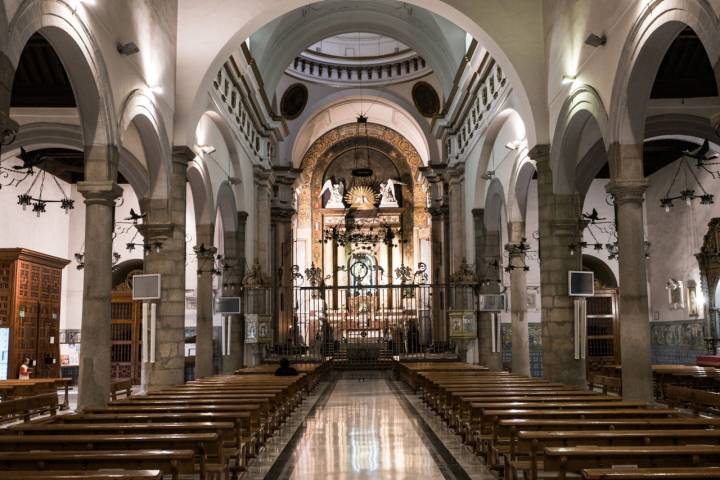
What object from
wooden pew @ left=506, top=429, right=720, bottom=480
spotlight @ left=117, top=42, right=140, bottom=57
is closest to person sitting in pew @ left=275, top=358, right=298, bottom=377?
spotlight @ left=117, top=42, right=140, bottom=57

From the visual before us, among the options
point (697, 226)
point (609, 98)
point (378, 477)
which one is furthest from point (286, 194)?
point (378, 477)

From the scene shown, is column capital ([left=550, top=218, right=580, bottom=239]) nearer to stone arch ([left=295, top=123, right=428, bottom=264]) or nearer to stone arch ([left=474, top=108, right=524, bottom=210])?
stone arch ([left=474, top=108, right=524, bottom=210])

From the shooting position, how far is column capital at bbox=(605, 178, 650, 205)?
10.6m

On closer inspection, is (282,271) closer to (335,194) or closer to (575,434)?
(335,194)

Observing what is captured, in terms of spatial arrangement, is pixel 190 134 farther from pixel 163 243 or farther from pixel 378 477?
pixel 378 477

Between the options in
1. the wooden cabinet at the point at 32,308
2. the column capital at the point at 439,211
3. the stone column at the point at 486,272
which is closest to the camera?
the wooden cabinet at the point at 32,308

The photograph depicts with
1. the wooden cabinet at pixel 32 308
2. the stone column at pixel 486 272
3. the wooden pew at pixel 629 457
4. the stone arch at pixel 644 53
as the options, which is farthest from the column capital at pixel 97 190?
the stone column at pixel 486 272

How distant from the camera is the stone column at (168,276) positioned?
13828 millimetres

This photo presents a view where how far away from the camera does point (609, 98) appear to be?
36.3 feet

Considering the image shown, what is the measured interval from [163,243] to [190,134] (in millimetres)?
2387

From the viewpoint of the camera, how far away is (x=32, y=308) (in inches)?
787

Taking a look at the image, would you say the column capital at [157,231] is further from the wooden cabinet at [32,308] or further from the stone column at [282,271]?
the stone column at [282,271]

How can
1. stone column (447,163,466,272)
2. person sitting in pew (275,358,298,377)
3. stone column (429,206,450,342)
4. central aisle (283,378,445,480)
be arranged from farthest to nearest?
stone column (429,206,450,342) < stone column (447,163,466,272) < person sitting in pew (275,358,298,377) < central aisle (283,378,445,480)

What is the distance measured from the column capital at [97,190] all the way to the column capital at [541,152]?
8.22m
